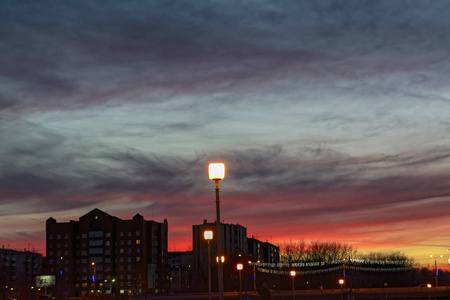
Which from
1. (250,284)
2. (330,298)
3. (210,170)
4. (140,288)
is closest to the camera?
(210,170)

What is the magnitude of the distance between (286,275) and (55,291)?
7041 cm

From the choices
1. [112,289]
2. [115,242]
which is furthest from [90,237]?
[112,289]

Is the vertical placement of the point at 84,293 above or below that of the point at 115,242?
below

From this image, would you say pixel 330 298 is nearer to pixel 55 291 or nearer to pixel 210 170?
pixel 210 170

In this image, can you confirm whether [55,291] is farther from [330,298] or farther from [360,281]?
[330,298]

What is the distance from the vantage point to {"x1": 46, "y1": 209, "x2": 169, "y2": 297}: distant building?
624 feet

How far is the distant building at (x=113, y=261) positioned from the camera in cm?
19012

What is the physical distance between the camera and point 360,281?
193375mm

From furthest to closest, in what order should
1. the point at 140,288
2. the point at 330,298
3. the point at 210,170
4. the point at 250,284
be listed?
the point at 140,288
the point at 250,284
the point at 330,298
the point at 210,170

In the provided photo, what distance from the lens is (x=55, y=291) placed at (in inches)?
7475

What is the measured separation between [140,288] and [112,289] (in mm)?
8410

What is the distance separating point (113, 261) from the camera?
196 m

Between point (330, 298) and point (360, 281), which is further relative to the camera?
point (360, 281)

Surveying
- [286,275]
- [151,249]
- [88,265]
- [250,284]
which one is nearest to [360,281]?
[286,275]
